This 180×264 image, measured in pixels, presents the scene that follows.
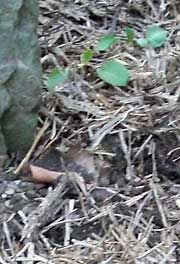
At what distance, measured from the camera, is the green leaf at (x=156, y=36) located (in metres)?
2.24

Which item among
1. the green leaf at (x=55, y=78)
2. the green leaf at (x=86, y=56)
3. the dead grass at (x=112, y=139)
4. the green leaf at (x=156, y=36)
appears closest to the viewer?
the dead grass at (x=112, y=139)

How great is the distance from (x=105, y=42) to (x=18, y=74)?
45 cm

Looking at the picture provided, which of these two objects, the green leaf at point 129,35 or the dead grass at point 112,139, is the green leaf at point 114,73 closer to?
the dead grass at point 112,139

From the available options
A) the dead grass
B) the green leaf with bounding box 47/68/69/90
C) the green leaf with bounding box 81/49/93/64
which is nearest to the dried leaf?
the dead grass

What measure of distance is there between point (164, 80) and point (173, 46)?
21 centimetres

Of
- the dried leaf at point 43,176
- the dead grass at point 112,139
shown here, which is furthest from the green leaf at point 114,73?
the dried leaf at point 43,176

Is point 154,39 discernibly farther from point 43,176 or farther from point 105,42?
point 43,176

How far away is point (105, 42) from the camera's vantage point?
2.17 metres

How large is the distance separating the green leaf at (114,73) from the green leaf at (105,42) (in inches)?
4.9

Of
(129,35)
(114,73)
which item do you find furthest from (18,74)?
(129,35)

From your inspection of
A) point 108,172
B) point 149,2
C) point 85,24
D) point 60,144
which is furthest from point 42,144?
point 149,2

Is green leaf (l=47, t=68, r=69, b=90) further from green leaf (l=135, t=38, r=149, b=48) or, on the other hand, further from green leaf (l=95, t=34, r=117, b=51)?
green leaf (l=135, t=38, r=149, b=48)

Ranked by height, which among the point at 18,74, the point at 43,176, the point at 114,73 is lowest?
the point at 43,176

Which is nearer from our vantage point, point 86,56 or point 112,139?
point 112,139
